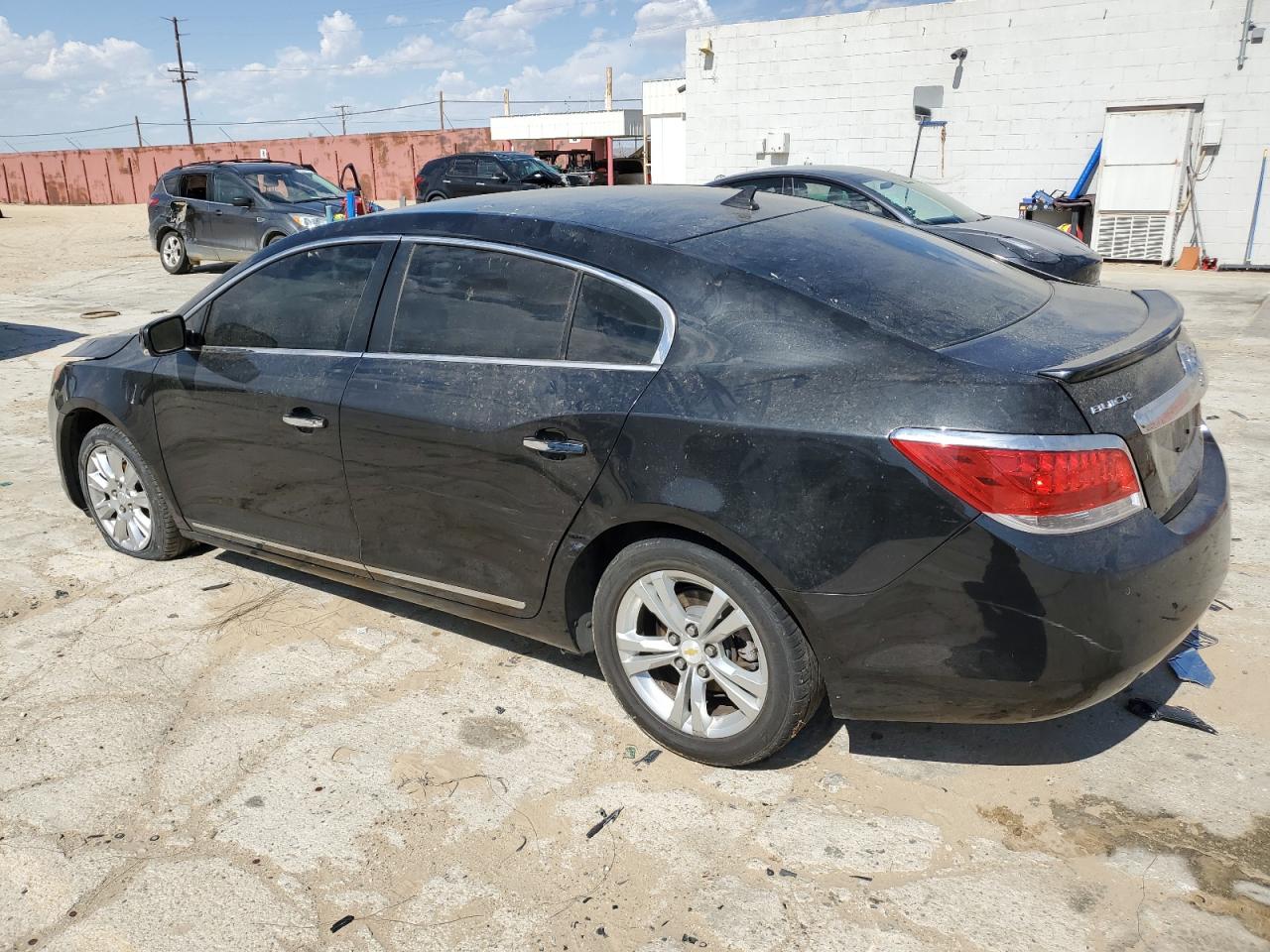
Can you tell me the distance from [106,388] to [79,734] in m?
1.76

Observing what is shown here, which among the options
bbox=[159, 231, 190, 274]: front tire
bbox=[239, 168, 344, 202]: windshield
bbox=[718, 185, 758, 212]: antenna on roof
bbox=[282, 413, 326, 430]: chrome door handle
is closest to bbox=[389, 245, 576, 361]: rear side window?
bbox=[282, 413, 326, 430]: chrome door handle

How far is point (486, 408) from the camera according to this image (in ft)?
10.5

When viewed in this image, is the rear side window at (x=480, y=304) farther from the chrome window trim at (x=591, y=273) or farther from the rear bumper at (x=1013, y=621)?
the rear bumper at (x=1013, y=621)

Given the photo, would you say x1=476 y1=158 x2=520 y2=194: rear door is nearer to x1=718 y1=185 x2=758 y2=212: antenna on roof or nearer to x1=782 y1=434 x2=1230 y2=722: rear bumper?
x1=718 y1=185 x2=758 y2=212: antenna on roof

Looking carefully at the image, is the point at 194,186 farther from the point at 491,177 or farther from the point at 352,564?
the point at 352,564

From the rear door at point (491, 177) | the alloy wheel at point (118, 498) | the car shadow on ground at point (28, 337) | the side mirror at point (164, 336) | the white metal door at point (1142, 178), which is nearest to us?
the side mirror at point (164, 336)

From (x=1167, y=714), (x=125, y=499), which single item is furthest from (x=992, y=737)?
(x=125, y=499)

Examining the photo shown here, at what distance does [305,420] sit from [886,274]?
215 centimetres

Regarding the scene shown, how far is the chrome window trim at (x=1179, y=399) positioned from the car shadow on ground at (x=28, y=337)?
10.5m

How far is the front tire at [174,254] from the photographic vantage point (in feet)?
54.7

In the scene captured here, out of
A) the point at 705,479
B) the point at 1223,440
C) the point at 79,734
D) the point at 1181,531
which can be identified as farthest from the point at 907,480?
the point at 1223,440

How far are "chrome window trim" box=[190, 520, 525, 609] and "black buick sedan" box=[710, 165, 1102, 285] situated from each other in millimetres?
5467

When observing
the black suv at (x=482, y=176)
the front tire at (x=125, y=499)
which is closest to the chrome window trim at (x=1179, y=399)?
the front tire at (x=125, y=499)

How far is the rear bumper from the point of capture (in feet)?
7.94
